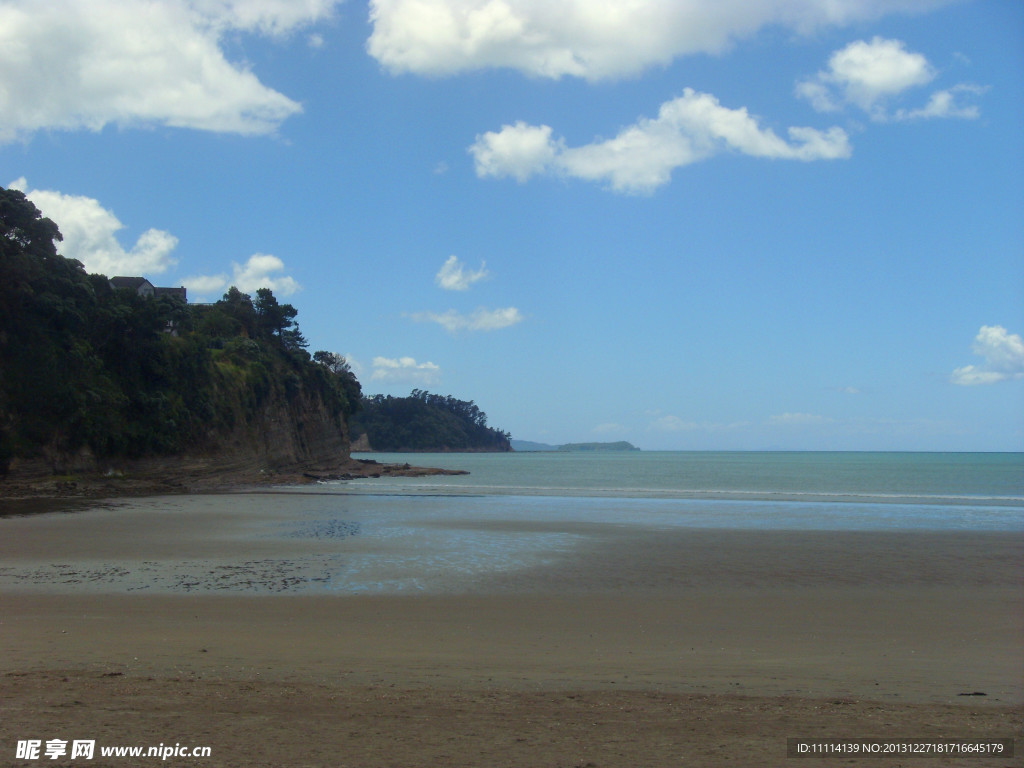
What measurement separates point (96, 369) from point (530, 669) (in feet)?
149

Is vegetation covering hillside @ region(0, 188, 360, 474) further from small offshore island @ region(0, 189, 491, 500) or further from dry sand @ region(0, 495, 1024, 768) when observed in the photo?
dry sand @ region(0, 495, 1024, 768)

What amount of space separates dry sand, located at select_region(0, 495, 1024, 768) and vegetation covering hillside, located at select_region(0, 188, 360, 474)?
32.3m

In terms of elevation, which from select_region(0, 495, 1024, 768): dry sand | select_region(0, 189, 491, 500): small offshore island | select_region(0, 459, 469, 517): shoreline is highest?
select_region(0, 189, 491, 500): small offshore island

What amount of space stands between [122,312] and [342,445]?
39.4m

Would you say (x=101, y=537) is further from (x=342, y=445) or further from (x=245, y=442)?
(x=342, y=445)

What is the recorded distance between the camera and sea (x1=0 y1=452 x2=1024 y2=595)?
14440 millimetres

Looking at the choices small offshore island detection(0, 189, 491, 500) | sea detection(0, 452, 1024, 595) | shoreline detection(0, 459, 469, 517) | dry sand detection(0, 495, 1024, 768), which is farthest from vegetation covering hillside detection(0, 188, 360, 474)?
dry sand detection(0, 495, 1024, 768)

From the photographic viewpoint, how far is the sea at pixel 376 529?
14.4 metres

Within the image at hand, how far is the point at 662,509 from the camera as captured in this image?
112ft

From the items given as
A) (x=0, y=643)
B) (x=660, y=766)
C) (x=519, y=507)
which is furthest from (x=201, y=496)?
(x=660, y=766)

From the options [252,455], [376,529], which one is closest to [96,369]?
[252,455]

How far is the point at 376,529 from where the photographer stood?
24.3 meters

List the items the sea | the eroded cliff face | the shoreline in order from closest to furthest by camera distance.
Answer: the sea
the shoreline
the eroded cliff face

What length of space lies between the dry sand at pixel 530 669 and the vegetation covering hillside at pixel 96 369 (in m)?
32.3
